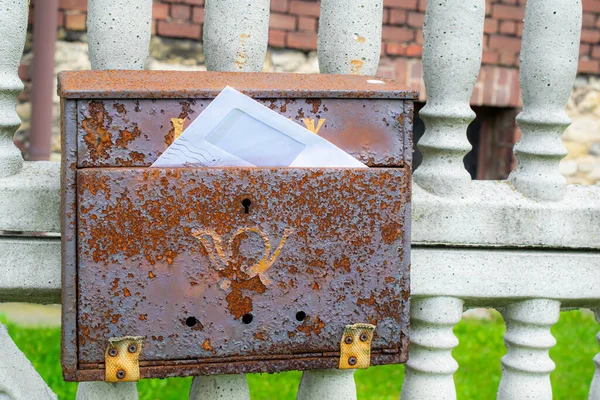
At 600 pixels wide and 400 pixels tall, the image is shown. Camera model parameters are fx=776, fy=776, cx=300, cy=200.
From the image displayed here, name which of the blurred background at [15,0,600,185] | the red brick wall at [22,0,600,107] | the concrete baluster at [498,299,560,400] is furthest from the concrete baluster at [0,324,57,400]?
the red brick wall at [22,0,600,107]

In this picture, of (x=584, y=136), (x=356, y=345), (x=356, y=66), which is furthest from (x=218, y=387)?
(x=584, y=136)

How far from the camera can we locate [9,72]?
4.96ft

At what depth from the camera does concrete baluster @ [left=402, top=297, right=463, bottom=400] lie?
5.58 ft

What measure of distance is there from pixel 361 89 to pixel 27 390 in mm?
911

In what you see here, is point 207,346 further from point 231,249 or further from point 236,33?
point 236,33

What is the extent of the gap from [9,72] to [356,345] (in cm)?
85

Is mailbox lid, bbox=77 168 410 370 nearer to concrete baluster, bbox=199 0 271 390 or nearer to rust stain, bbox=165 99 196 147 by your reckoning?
rust stain, bbox=165 99 196 147

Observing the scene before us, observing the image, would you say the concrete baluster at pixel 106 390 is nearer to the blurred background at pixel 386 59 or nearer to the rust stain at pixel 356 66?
the rust stain at pixel 356 66

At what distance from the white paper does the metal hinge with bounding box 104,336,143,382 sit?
32 centimetres

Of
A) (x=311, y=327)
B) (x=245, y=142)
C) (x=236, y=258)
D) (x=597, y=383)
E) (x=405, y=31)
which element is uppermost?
(x=405, y=31)

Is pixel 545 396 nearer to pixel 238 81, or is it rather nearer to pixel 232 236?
pixel 232 236

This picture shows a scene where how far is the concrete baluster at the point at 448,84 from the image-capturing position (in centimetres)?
161

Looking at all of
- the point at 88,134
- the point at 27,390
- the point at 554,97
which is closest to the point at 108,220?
the point at 88,134

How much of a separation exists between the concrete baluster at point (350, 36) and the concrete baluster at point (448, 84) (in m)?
0.13
